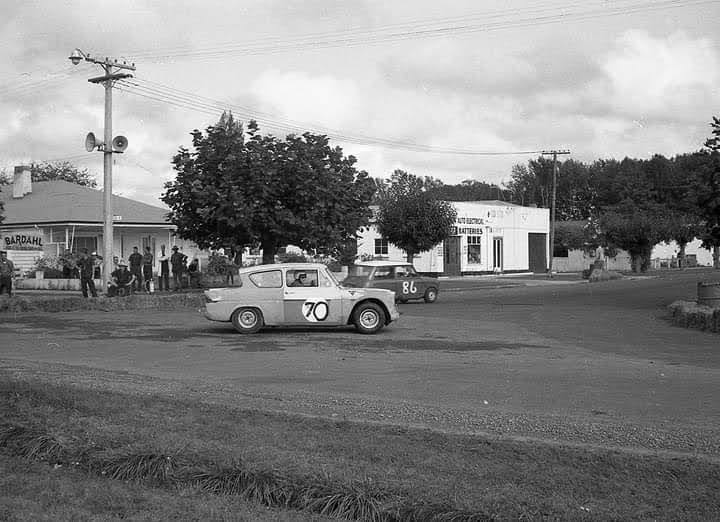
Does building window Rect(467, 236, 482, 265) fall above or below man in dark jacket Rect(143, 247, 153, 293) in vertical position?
above

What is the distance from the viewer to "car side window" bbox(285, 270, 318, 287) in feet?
63.3

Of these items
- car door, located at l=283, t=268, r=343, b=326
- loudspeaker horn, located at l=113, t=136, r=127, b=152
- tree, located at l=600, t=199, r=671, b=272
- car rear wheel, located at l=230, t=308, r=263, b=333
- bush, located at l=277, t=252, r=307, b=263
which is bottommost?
car rear wheel, located at l=230, t=308, r=263, b=333

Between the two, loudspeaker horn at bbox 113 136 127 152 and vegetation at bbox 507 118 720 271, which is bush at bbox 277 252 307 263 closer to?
loudspeaker horn at bbox 113 136 127 152

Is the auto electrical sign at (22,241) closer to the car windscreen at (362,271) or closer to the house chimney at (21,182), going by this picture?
the house chimney at (21,182)

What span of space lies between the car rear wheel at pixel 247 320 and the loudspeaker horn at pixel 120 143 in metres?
13.7

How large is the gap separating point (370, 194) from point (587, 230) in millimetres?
47987

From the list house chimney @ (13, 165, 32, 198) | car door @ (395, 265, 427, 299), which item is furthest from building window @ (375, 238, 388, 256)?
car door @ (395, 265, 427, 299)

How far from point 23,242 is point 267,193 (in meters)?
18.8

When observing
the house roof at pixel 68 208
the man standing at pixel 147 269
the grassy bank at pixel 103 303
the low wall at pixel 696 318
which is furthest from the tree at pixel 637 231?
the grassy bank at pixel 103 303

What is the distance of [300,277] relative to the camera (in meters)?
19.3

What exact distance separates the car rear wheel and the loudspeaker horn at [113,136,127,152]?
44.9 ft

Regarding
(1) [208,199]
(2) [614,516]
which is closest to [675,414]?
(2) [614,516]

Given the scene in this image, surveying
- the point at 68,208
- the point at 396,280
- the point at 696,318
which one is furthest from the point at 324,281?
the point at 68,208

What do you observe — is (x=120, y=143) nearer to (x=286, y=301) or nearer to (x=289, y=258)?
(x=289, y=258)
